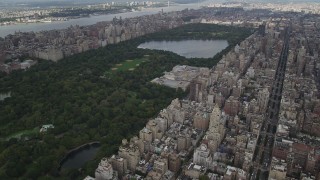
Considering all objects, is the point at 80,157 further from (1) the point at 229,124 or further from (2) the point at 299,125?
(2) the point at 299,125

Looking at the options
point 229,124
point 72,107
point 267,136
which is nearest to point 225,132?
point 229,124

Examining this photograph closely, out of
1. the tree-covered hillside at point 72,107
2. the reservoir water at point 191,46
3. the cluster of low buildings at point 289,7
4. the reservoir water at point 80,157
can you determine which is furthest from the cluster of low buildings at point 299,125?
the cluster of low buildings at point 289,7

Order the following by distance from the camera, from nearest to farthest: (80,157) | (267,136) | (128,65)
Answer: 1. (80,157)
2. (267,136)
3. (128,65)


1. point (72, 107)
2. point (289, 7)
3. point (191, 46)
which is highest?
point (289, 7)

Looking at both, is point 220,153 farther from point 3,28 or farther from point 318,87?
point 3,28

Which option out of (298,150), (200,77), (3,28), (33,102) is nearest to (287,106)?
(298,150)

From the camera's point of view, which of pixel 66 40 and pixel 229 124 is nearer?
pixel 229 124
